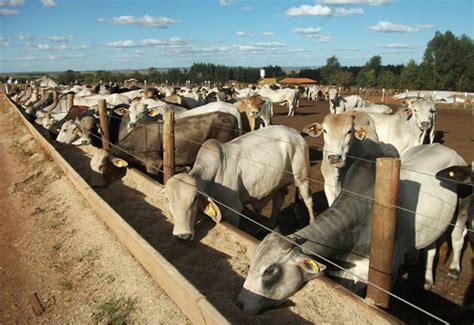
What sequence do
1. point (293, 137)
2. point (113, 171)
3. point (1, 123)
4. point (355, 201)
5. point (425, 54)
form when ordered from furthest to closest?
point (425, 54)
point (1, 123)
point (113, 171)
point (293, 137)
point (355, 201)

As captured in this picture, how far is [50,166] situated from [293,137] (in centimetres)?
634

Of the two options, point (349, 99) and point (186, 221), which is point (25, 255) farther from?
point (349, 99)

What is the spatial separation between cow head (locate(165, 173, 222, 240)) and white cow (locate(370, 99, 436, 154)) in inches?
244

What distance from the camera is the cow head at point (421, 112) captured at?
10.5 meters

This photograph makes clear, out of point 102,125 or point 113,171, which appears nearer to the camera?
point 113,171

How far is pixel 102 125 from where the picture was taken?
9.46 metres

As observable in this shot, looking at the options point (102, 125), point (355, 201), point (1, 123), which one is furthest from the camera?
point (1, 123)

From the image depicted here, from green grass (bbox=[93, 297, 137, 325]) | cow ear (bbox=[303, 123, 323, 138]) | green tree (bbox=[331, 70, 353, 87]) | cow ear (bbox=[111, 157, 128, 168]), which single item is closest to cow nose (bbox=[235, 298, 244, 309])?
green grass (bbox=[93, 297, 137, 325])

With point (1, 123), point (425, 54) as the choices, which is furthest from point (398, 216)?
point (425, 54)

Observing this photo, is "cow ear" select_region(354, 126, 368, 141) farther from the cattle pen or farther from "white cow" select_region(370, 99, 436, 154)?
"white cow" select_region(370, 99, 436, 154)

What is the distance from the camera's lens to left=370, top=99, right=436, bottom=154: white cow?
32.2ft

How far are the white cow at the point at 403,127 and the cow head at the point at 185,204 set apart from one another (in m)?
6.19

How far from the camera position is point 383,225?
3.43 metres

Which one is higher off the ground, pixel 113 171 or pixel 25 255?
pixel 113 171
